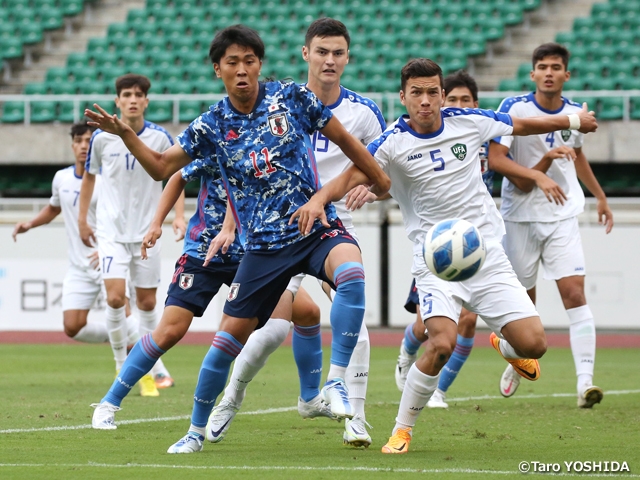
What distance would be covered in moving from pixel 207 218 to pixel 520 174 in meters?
2.42

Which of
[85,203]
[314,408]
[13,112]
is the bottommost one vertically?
[13,112]

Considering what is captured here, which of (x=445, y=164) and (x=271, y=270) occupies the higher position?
(x=445, y=164)

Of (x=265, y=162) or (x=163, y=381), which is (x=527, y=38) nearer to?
(x=163, y=381)

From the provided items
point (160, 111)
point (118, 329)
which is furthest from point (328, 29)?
point (160, 111)

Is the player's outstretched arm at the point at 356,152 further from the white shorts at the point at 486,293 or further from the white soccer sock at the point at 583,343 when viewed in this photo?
the white soccer sock at the point at 583,343

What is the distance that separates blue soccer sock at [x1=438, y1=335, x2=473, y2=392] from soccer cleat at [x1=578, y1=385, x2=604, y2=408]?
911 mm

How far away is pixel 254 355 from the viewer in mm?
6254

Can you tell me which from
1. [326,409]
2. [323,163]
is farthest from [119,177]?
[326,409]

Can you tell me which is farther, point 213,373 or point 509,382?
point 509,382

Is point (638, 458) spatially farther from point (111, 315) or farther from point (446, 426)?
point (111, 315)

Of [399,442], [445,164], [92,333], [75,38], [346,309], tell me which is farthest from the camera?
[75,38]

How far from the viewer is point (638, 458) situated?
5.25m

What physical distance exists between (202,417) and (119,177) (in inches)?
154

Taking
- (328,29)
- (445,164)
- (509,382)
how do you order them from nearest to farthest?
(445,164) → (328,29) → (509,382)
